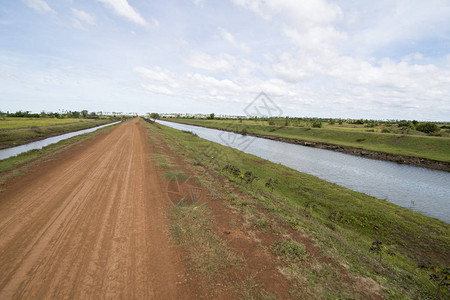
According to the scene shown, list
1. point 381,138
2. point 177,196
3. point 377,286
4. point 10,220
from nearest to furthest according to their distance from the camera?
point 377,286
point 10,220
point 177,196
point 381,138

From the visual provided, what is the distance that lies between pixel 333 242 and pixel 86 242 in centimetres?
854

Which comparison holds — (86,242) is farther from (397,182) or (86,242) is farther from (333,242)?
(397,182)

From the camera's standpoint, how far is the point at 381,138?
4238 centimetres

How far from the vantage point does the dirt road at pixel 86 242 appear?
4.16m

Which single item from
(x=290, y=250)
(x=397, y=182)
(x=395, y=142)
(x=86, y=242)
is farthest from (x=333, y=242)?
(x=395, y=142)

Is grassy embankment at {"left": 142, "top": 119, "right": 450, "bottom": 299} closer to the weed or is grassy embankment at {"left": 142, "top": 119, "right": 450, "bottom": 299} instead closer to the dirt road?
the weed

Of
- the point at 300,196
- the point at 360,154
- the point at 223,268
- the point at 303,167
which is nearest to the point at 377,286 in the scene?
the point at 223,268

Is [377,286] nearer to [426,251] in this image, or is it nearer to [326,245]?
[326,245]

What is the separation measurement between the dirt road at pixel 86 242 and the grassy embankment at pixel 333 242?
35.0 inches

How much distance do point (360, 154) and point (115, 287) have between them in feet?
142

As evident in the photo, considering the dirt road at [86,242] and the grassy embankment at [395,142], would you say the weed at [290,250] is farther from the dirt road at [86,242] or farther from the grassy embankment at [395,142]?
the grassy embankment at [395,142]

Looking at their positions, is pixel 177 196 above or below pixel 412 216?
above

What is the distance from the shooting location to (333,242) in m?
7.08

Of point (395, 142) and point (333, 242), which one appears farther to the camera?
point (395, 142)
